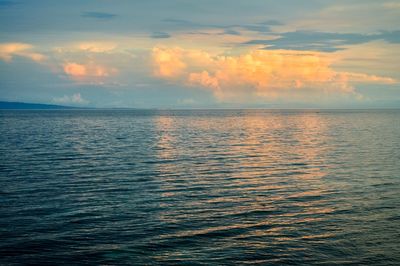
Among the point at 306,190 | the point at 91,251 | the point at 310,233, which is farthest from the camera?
the point at 306,190

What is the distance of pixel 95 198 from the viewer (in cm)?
3109

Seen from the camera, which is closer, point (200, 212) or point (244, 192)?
point (200, 212)

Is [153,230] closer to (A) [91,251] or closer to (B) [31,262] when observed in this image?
(A) [91,251]

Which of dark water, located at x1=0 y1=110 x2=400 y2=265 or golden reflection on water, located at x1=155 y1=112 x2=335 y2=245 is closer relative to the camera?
dark water, located at x1=0 y1=110 x2=400 y2=265

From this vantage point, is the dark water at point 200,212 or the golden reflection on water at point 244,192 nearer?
the dark water at point 200,212

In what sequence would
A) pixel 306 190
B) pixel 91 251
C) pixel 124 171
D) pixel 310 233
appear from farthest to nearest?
pixel 124 171
pixel 306 190
pixel 310 233
pixel 91 251

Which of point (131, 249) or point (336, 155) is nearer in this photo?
point (131, 249)

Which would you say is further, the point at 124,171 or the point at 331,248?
the point at 124,171

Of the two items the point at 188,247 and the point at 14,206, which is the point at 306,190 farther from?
the point at 14,206

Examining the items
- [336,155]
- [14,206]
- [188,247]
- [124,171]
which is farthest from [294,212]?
[336,155]

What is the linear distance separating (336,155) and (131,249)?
44.1 metres

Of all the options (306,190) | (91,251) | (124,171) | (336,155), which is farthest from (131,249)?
(336,155)

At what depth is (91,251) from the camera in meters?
20.2

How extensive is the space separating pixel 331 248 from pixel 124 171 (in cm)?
2751
